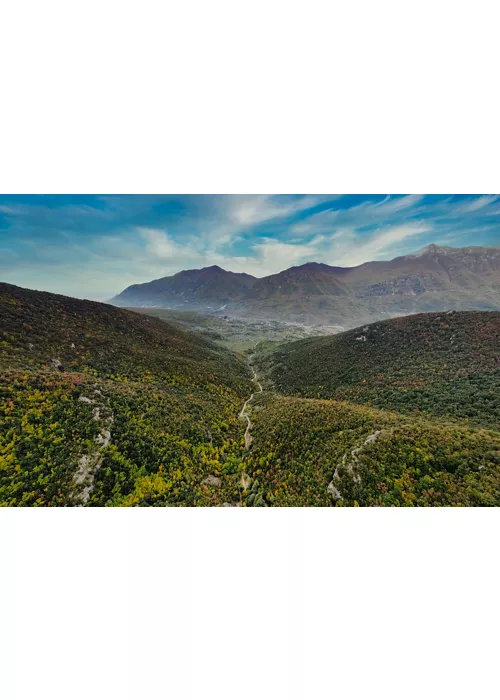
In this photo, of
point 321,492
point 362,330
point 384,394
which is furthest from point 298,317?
point 321,492

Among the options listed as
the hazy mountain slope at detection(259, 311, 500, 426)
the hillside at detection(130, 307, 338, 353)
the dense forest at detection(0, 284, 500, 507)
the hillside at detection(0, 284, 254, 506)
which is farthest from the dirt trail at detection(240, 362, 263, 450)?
the hillside at detection(130, 307, 338, 353)

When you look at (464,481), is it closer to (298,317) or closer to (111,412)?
(111,412)

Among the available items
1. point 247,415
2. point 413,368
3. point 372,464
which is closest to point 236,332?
point 413,368

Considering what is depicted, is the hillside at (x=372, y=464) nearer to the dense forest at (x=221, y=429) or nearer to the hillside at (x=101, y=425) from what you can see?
the dense forest at (x=221, y=429)

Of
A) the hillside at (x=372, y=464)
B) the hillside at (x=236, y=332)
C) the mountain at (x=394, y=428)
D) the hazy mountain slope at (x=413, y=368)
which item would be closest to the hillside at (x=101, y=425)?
the hillside at (x=372, y=464)

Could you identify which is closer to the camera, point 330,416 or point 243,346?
point 330,416
